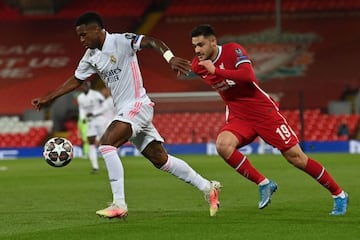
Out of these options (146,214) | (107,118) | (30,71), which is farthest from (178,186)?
(30,71)

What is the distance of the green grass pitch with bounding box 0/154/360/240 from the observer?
347 inches

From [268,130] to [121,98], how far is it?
1761 mm

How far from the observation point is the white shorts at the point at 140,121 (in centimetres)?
1025

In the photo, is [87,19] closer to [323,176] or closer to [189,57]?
[323,176]

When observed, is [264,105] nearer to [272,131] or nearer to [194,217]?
[272,131]

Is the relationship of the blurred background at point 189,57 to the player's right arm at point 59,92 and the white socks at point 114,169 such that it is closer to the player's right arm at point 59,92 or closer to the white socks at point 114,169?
the player's right arm at point 59,92

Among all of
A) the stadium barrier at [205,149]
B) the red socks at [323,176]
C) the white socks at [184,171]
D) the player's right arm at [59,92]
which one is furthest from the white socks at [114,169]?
the stadium barrier at [205,149]

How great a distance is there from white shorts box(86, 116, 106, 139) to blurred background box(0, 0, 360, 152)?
11580 millimetres

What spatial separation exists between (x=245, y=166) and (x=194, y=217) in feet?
3.42

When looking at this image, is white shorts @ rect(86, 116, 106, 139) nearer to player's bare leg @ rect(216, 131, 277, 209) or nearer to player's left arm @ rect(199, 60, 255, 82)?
player's bare leg @ rect(216, 131, 277, 209)

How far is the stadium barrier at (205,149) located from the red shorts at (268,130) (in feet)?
67.6

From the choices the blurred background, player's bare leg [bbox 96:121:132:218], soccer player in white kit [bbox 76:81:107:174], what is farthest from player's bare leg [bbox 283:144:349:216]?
the blurred background

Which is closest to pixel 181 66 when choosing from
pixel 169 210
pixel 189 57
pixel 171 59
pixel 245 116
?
pixel 171 59

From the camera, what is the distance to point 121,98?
411 inches
